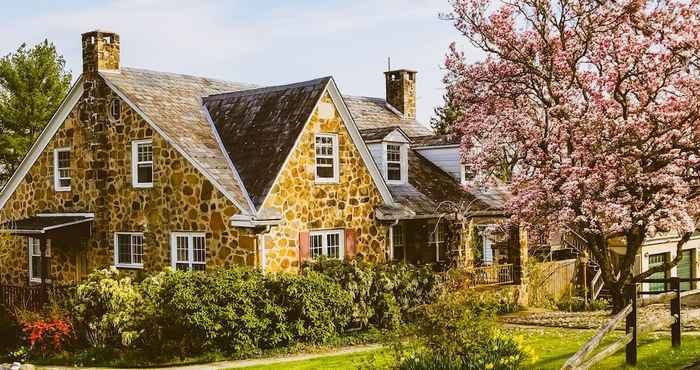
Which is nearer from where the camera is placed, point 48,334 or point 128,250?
point 48,334

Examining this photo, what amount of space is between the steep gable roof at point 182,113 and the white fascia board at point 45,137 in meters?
1.75

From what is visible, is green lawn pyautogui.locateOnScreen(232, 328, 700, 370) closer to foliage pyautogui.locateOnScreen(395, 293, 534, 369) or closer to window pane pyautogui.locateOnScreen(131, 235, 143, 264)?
foliage pyautogui.locateOnScreen(395, 293, 534, 369)

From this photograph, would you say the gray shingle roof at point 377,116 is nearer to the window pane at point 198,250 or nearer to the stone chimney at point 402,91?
the stone chimney at point 402,91

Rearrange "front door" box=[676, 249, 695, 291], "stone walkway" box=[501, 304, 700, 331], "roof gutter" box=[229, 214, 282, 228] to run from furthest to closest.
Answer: "front door" box=[676, 249, 695, 291], "roof gutter" box=[229, 214, 282, 228], "stone walkway" box=[501, 304, 700, 331]

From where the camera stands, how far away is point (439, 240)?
30.9m

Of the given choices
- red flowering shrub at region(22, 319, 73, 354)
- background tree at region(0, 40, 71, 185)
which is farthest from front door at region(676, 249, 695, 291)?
background tree at region(0, 40, 71, 185)

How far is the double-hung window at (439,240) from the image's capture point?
30.6m

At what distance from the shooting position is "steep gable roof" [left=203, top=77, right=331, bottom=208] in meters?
25.0

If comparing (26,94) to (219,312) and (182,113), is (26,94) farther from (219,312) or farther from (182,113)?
(219,312)

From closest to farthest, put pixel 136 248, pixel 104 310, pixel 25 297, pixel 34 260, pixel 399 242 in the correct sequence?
pixel 104 310
pixel 25 297
pixel 136 248
pixel 399 242
pixel 34 260

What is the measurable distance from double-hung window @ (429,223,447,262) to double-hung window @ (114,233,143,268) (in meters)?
9.87

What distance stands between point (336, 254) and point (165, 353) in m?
8.43

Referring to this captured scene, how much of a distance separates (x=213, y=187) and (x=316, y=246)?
357 cm

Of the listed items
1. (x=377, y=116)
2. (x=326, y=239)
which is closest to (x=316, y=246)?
(x=326, y=239)
